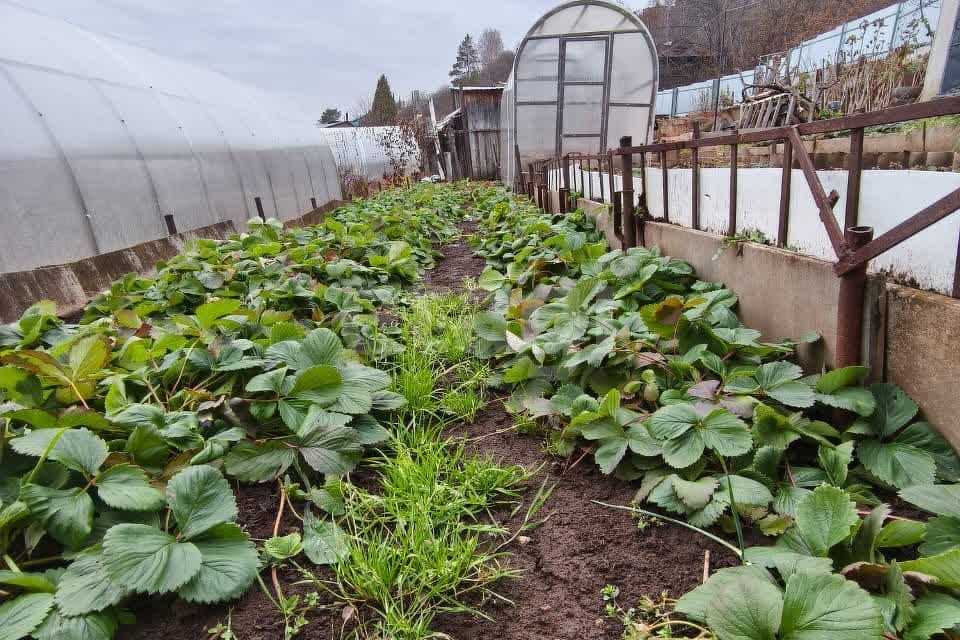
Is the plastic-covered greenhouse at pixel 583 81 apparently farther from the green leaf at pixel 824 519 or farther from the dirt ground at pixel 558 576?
the green leaf at pixel 824 519

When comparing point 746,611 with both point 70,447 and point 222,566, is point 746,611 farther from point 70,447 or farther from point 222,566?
point 70,447

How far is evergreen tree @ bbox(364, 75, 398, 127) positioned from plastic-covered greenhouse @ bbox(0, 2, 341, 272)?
38.0ft

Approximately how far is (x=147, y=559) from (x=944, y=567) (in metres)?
1.44

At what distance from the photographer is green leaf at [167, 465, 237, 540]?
1.18m

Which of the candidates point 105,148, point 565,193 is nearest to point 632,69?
point 565,193

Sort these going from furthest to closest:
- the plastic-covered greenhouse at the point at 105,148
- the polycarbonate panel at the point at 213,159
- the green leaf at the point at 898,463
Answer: the polycarbonate panel at the point at 213,159, the plastic-covered greenhouse at the point at 105,148, the green leaf at the point at 898,463

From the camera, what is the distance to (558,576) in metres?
1.24

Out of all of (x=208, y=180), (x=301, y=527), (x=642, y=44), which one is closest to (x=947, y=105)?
(x=301, y=527)

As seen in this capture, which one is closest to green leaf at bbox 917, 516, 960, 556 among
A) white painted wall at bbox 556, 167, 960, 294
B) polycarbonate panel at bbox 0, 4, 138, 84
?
white painted wall at bbox 556, 167, 960, 294

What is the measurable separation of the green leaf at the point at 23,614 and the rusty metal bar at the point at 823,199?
6.40 ft

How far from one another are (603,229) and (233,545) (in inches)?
135

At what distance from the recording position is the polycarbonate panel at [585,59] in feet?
29.4

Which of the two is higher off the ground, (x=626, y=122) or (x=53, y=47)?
(x=53, y=47)

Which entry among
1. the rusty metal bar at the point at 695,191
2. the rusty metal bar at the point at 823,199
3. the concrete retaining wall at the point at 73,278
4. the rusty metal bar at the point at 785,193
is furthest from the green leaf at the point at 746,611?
the concrete retaining wall at the point at 73,278
